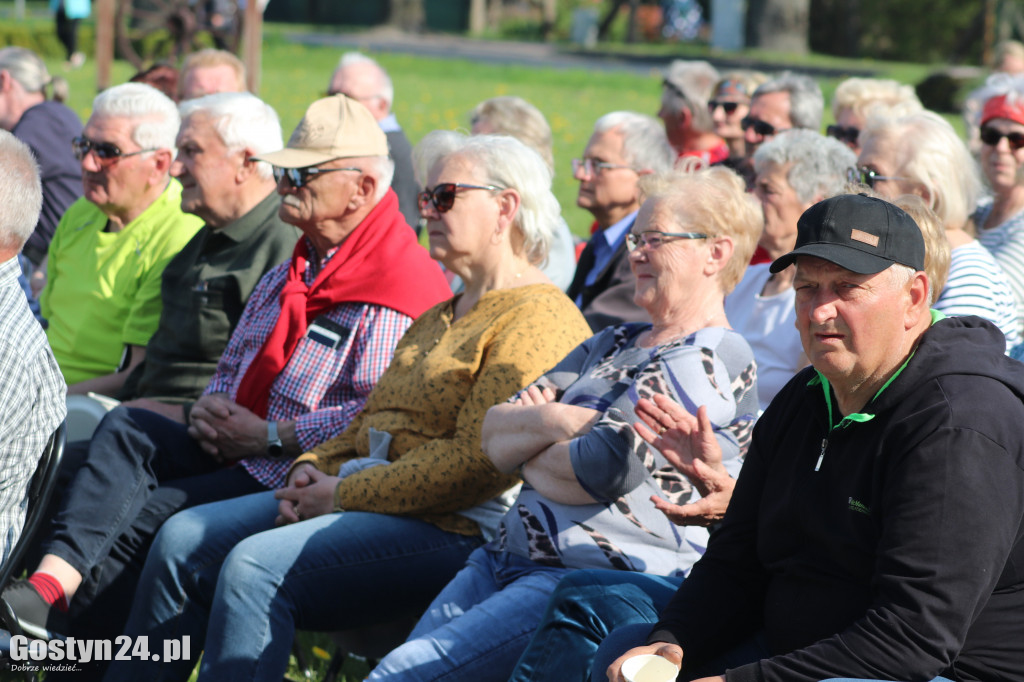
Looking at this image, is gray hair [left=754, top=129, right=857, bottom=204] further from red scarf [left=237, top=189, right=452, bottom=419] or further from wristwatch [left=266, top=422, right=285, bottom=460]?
wristwatch [left=266, top=422, right=285, bottom=460]

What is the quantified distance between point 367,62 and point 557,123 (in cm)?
1054

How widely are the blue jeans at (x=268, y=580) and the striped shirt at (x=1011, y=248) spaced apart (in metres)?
2.49

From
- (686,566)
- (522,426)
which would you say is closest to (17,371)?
(522,426)

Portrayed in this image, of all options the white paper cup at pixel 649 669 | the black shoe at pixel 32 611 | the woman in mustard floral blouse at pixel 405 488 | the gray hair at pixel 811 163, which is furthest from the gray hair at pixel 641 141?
the white paper cup at pixel 649 669

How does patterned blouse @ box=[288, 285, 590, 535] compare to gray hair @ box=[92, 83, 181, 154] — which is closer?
patterned blouse @ box=[288, 285, 590, 535]

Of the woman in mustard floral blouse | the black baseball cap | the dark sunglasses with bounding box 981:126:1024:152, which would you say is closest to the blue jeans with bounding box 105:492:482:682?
the woman in mustard floral blouse

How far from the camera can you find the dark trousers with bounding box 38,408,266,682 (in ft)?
11.7

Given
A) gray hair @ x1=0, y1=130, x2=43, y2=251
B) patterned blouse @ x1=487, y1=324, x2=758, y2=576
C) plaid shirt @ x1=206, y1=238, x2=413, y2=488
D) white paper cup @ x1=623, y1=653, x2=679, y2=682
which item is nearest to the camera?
white paper cup @ x1=623, y1=653, x2=679, y2=682

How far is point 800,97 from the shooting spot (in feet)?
19.8

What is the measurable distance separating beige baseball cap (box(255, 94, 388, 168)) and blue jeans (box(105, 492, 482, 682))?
4.07 ft

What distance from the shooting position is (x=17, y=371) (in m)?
2.94

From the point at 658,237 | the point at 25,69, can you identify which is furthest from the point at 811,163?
the point at 25,69

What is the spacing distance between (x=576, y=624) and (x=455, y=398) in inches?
37.4
